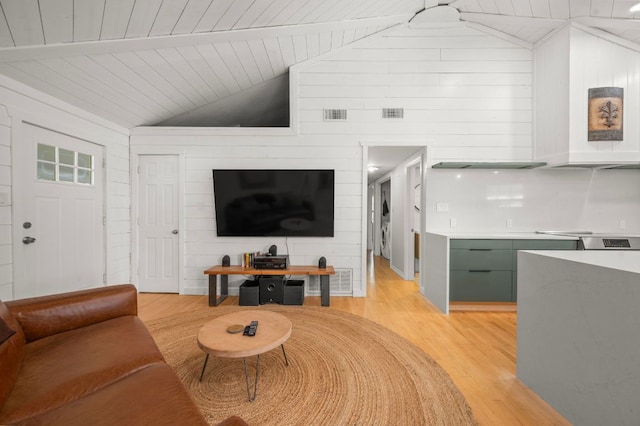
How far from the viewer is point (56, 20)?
6.33ft

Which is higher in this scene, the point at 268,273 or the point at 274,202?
the point at 274,202

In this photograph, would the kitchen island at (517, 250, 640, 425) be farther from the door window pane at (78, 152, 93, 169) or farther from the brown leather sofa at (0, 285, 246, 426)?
the door window pane at (78, 152, 93, 169)

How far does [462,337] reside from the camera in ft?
8.34

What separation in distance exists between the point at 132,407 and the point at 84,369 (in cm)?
44

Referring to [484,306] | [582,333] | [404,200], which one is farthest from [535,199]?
[582,333]

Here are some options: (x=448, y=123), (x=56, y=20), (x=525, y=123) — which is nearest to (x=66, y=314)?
(x=56, y=20)

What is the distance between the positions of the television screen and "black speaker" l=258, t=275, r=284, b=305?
2.07 ft

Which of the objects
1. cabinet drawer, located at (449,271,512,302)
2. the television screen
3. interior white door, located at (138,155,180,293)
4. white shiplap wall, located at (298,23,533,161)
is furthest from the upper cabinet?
interior white door, located at (138,155,180,293)

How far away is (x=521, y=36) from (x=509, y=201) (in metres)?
2.19

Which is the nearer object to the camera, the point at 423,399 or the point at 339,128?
the point at 423,399

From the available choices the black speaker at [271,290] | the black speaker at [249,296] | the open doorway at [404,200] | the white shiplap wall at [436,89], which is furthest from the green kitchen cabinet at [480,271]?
the black speaker at [249,296]

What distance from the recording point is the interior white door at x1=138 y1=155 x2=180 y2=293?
376 cm

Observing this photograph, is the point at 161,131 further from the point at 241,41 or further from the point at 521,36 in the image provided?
the point at 521,36

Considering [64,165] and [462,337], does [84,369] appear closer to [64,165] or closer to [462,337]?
[64,165]
